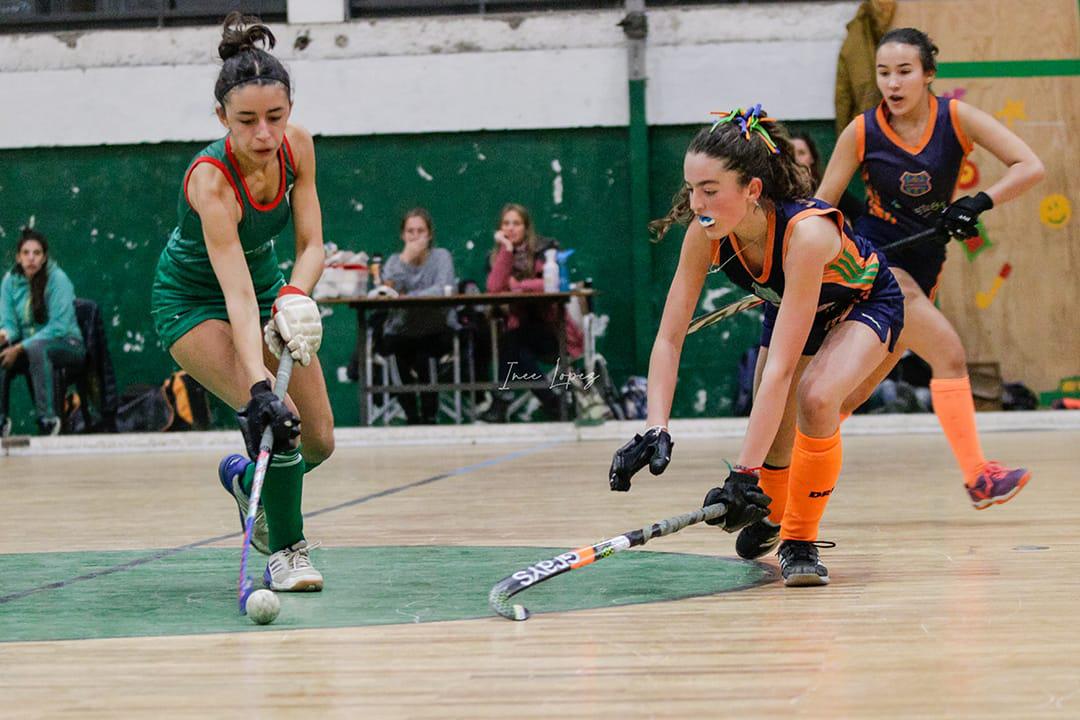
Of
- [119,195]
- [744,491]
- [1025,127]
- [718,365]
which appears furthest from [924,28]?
[744,491]

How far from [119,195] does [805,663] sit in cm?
929

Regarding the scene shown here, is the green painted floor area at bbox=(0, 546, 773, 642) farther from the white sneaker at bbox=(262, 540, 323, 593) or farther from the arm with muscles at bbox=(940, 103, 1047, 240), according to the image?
the arm with muscles at bbox=(940, 103, 1047, 240)

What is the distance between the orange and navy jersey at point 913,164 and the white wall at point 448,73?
593 centimetres

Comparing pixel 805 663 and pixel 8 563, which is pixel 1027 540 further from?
pixel 8 563

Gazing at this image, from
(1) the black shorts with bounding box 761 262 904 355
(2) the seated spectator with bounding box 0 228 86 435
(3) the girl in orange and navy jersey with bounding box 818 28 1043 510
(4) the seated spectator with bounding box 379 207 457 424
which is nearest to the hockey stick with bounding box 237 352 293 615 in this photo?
(1) the black shorts with bounding box 761 262 904 355

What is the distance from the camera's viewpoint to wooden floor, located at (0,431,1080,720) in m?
1.88

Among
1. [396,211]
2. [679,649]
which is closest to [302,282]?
[679,649]

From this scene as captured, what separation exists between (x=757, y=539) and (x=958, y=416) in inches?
44.7

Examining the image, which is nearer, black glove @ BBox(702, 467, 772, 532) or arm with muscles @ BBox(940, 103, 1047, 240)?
black glove @ BBox(702, 467, 772, 532)

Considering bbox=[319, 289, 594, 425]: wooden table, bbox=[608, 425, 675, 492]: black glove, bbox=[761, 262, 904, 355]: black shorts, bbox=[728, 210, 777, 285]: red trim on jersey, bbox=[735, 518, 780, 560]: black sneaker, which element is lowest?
bbox=[319, 289, 594, 425]: wooden table

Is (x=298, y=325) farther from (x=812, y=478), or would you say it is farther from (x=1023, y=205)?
(x=1023, y=205)

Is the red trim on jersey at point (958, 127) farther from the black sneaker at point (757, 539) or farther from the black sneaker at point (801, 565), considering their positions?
the black sneaker at point (801, 565)

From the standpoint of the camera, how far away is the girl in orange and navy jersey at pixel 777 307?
9.61 ft

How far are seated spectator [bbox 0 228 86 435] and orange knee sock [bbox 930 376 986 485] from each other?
6.64 metres
